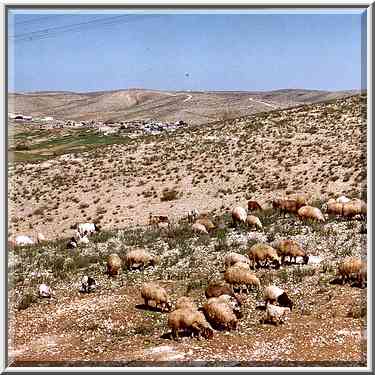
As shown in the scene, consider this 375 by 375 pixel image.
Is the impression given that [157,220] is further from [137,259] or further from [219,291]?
[219,291]

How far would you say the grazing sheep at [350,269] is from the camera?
44.6ft

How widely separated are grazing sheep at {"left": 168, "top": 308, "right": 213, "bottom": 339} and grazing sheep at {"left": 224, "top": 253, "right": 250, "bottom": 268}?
14.5ft

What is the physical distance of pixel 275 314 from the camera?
12148 millimetres

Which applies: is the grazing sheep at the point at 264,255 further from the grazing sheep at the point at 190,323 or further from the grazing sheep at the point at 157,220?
the grazing sheep at the point at 157,220

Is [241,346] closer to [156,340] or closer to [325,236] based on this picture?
[156,340]

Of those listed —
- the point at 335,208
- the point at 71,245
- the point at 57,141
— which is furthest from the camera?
the point at 57,141

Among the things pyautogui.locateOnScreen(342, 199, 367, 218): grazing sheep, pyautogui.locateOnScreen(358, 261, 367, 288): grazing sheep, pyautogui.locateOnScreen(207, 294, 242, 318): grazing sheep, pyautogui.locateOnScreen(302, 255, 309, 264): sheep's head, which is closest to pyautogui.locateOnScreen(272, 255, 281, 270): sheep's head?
pyautogui.locateOnScreen(302, 255, 309, 264): sheep's head

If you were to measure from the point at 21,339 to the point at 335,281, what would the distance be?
25.7ft

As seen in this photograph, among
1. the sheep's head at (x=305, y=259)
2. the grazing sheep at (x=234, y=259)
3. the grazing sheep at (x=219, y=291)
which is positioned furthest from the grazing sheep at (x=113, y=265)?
the sheep's head at (x=305, y=259)

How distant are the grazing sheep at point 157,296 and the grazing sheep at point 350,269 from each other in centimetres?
446

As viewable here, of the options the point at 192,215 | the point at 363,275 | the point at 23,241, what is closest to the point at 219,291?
the point at 363,275

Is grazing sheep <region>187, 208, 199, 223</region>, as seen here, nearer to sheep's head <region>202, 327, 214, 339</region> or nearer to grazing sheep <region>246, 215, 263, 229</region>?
grazing sheep <region>246, 215, 263, 229</region>

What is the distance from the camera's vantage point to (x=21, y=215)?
3344 cm

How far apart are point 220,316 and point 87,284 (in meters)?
5.16
